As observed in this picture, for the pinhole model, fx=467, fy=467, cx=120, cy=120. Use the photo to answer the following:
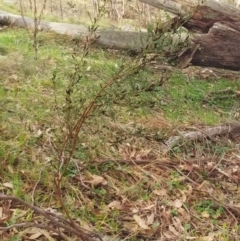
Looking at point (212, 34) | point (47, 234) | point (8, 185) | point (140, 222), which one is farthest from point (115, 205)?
point (212, 34)

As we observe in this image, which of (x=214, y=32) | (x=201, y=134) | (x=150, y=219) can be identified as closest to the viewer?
(x=150, y=219)

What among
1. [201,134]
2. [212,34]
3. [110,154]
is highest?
[212,34]

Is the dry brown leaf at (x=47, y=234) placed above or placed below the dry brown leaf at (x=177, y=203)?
above

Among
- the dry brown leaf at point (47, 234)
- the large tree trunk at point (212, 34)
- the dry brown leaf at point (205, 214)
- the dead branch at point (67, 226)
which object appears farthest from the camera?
the large tree trunk at point (212, 34)

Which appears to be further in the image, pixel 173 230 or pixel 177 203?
pixel 177 203

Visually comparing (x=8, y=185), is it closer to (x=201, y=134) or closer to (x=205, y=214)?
(x=205, y=214)

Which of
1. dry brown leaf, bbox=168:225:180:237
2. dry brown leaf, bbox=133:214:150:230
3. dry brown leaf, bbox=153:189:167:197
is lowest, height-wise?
dry brown leaf, bbox=168:225:180:237

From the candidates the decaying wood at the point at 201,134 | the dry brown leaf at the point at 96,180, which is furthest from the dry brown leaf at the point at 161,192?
the decaying wood at the point at 201,134

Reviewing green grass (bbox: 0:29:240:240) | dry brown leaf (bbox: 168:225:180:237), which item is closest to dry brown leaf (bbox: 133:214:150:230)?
green grass (bbox: 0:29:240:240)

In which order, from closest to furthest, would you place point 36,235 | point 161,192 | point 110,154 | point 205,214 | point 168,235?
point 36,235
point 168,235
point 205,214
point 161,192
point 110,154

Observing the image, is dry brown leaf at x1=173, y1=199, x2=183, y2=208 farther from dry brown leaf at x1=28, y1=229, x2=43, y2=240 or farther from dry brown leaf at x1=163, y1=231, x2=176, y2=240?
dry brown leaf at x1=28, y1=229, x2=43, y2=240

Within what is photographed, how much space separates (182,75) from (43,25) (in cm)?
268

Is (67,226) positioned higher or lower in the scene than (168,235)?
higher

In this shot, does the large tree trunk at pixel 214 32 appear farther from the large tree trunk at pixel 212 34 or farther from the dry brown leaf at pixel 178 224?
the dry brown leaf at pixel 178 224
